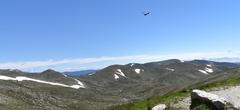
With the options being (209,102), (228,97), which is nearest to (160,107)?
(209,102)

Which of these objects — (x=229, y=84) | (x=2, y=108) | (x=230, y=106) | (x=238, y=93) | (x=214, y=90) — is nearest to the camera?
(x=230, y=106)

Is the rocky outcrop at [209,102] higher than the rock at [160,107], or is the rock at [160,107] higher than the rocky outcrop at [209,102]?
the rocky outcrop at [209,102]

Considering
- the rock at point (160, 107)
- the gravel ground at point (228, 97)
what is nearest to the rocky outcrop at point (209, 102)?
the gravel ground at point (228, 97)

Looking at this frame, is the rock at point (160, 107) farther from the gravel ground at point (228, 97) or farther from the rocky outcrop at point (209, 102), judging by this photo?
the rocky outcrop at point (209, 102)

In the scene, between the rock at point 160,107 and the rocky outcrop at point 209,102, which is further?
the rock at point 160,107

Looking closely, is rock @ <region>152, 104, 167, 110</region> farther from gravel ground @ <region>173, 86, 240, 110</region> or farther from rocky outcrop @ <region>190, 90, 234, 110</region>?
rocky outcrop @ <region>190, 90, 234, 110</region>

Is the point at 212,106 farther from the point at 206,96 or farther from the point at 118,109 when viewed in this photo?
the point at 118,109

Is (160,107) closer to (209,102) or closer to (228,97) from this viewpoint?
(209,102)

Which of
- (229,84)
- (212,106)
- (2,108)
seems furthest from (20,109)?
(212,106)
